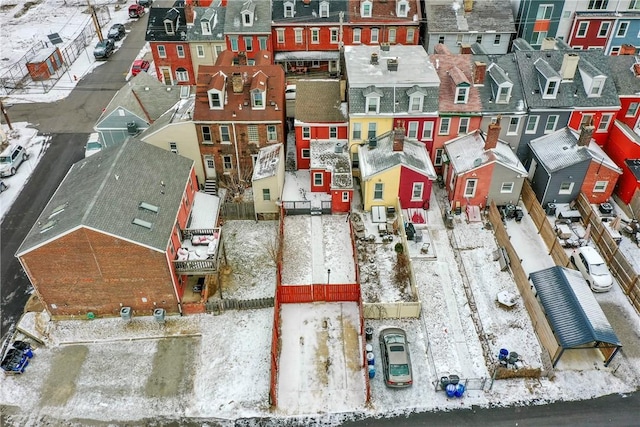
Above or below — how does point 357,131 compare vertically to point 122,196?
below

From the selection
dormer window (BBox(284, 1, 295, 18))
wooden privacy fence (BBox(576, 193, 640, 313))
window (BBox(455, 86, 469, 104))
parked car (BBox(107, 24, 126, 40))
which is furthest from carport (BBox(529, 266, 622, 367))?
parked car (BBox(107, 24, 126, 40))

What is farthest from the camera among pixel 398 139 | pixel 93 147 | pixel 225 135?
pixel 93 147

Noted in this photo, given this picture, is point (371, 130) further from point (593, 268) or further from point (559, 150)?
point (593, 268)

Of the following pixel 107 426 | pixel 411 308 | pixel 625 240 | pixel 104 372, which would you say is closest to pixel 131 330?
pixel 104 372

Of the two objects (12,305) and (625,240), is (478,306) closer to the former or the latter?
(625,240)

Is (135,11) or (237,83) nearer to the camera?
(237,83)

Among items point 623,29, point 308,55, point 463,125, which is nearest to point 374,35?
point 308,55

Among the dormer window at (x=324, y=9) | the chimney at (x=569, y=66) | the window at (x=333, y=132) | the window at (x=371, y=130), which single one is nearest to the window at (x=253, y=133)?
the window at (x=333, y=132)
